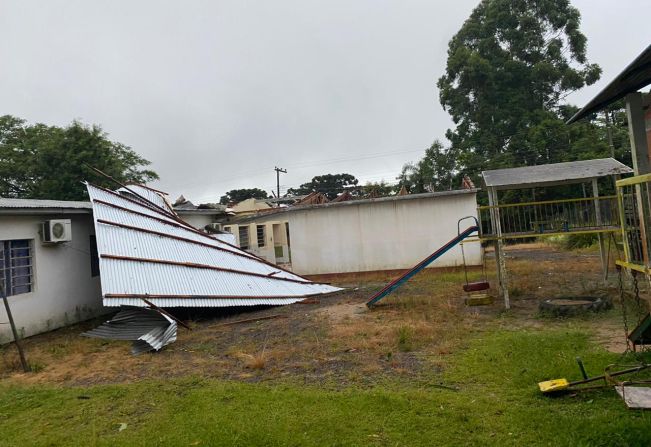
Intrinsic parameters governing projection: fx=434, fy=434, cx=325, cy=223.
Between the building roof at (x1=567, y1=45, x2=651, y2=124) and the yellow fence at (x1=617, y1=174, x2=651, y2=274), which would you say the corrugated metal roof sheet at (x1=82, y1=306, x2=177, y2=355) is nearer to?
the yellow fence at (x1=617, y1=174, x2=651, y2=274)

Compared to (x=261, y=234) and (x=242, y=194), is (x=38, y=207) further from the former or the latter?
(x=242, y=194)

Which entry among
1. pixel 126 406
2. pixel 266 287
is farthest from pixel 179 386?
pixel 266 287

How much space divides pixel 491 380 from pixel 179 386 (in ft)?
13.4

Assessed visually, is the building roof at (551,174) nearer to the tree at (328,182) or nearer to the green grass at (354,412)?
the green grass at (354,412)

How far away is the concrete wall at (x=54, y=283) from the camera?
9836 millimetres

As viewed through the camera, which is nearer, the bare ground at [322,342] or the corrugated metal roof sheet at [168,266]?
the bare ground at [322,342]

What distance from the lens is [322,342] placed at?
26.0 feet

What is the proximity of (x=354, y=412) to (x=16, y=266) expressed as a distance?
30.4 ft

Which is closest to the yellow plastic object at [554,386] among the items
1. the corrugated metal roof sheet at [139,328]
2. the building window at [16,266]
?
the corrugated metal roof sheet at [139,328]

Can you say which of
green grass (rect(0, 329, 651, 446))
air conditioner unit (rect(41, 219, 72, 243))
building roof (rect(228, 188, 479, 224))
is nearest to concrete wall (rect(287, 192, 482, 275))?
building roof (rect(228, 188, 479, 224))

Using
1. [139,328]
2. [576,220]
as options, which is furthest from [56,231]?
[576,220]

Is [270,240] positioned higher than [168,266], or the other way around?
[270,240]

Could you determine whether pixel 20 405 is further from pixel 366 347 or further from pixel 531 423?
pixel 531 423

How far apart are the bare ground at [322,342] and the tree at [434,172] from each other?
922 inches
